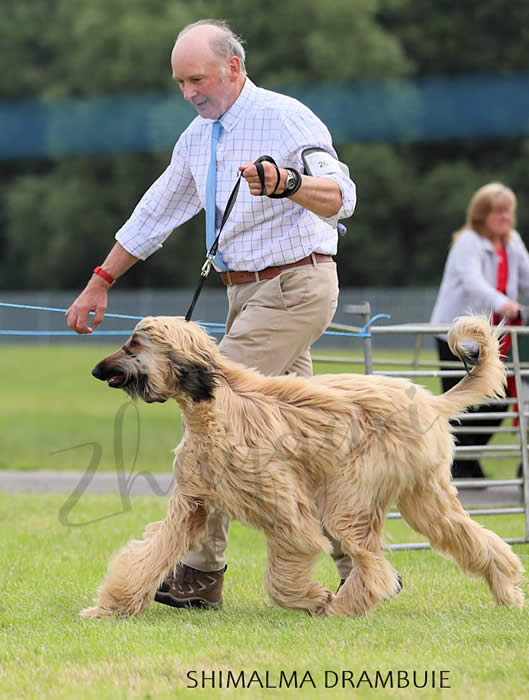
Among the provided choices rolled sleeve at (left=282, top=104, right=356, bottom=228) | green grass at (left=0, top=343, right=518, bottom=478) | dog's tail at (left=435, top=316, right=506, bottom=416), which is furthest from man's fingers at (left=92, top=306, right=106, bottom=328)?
dog's tail at (left=435, top=316, right=506, bottom=416)

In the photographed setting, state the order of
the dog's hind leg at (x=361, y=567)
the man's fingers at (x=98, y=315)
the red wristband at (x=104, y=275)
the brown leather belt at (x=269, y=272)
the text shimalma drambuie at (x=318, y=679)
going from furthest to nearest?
the red wristband at (x=104, y=275) < the man's fingers at (x=98, y=315) < the brown leather belt at (x=269, y=272) < the dog's hind leg at (x=361, y=567) < the text shimalma drambuie at (x=318, y=679)

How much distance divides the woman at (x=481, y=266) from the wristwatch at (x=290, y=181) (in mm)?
3829

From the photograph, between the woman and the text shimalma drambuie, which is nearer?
the text shimalma drambuie

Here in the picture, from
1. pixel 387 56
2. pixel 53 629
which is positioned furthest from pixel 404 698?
pixel 387 56

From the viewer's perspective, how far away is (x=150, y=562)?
14.5 feet

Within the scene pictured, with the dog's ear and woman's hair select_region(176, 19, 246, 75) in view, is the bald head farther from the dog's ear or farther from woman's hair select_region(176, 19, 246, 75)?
the dog's ear

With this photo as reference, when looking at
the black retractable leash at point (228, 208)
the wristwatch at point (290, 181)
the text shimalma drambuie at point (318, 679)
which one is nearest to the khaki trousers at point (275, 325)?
the black retractable leash at point (228, 208)

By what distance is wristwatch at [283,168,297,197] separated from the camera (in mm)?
4379

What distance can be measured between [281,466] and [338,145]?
3193 cm

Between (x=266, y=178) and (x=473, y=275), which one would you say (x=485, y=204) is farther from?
(x=266, y=178)

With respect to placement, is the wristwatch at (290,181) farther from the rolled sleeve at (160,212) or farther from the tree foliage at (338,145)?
the tree foliage at (338,145)

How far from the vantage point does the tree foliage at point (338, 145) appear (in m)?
36.8

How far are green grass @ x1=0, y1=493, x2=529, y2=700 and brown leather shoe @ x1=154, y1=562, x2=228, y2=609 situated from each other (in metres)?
0.06

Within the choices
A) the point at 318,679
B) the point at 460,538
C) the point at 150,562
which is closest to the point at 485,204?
the point at 460,538
